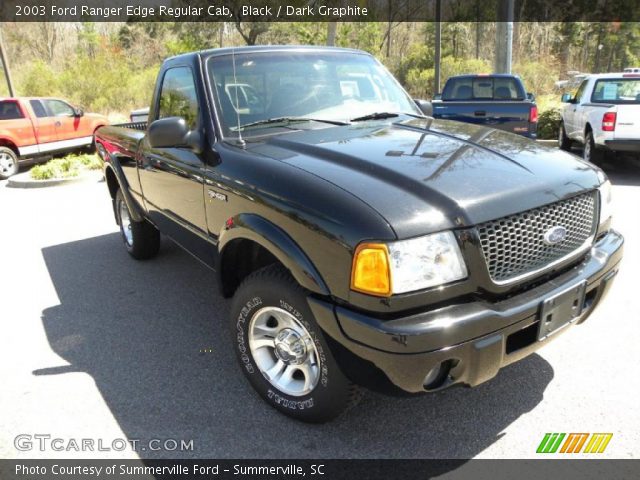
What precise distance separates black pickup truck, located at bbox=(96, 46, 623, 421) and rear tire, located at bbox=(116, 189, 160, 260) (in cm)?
170

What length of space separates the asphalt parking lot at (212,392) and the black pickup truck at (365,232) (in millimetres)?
209

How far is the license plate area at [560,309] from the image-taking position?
229 cm

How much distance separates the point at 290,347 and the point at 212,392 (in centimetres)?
73

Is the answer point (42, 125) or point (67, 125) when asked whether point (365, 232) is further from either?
point (67, 125)

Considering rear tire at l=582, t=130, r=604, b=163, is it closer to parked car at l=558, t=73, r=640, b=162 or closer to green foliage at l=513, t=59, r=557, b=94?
parked car at l=558, t=73, r=640, b=162

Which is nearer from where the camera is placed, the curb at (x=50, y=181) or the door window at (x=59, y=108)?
the curb at (x=50, y=181)

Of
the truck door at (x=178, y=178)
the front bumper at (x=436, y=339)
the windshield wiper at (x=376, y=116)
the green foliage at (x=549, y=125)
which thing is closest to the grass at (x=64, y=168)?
the truck door at (x=178, y=178)

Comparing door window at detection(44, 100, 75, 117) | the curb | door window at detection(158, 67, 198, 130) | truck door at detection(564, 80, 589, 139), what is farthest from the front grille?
door window at detection(44, 100, 75, 117)

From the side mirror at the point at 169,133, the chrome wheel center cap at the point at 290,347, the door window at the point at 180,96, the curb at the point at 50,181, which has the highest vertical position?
the door window at the point at 180,96

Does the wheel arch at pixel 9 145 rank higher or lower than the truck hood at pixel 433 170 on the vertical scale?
lower

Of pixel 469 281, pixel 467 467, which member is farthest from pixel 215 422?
pixel 469 281

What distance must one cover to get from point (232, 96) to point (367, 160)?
1.21 m

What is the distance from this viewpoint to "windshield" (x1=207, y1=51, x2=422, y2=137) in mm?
3270

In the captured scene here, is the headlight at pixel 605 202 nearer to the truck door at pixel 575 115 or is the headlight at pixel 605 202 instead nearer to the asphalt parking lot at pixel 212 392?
the asphalt parking lot at pixel 212 392
